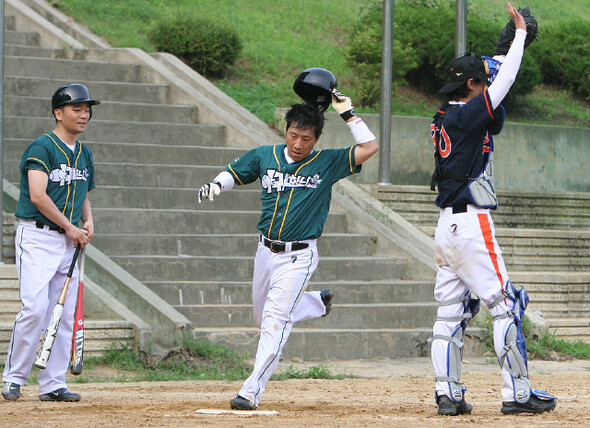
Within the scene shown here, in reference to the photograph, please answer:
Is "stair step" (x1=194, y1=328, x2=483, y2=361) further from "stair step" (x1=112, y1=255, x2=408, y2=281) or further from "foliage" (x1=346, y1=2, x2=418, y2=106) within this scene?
"foliage" (x1=346, y1=2, x2=418, y2=106)

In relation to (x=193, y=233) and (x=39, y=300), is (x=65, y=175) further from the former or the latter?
(x=193, y=233)

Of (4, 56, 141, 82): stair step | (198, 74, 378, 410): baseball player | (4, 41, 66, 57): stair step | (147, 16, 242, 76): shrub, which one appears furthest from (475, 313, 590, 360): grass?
(4, 41, 66, 57): stair step

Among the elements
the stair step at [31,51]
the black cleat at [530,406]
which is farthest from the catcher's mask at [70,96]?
the stair step at [31,51]

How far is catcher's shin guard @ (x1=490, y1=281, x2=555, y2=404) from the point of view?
6082 mm

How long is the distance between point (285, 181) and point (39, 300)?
1986 millimetres

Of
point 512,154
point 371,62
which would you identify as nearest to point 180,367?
point 512,154

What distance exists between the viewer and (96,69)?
49.2 ft

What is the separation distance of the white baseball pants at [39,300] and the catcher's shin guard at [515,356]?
124 inches

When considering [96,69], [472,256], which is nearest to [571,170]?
[96,69]

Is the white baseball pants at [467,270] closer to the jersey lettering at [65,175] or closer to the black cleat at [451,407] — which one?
the black cleat at [451,407]

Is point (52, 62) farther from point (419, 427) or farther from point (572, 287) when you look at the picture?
point (419, 427)

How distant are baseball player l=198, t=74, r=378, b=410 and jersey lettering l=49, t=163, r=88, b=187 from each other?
3.87 feet

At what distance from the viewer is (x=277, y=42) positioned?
18.7 m

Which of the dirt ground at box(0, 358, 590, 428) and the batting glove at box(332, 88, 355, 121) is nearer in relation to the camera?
the dirt ground at box(0, 358, 590, 428)
